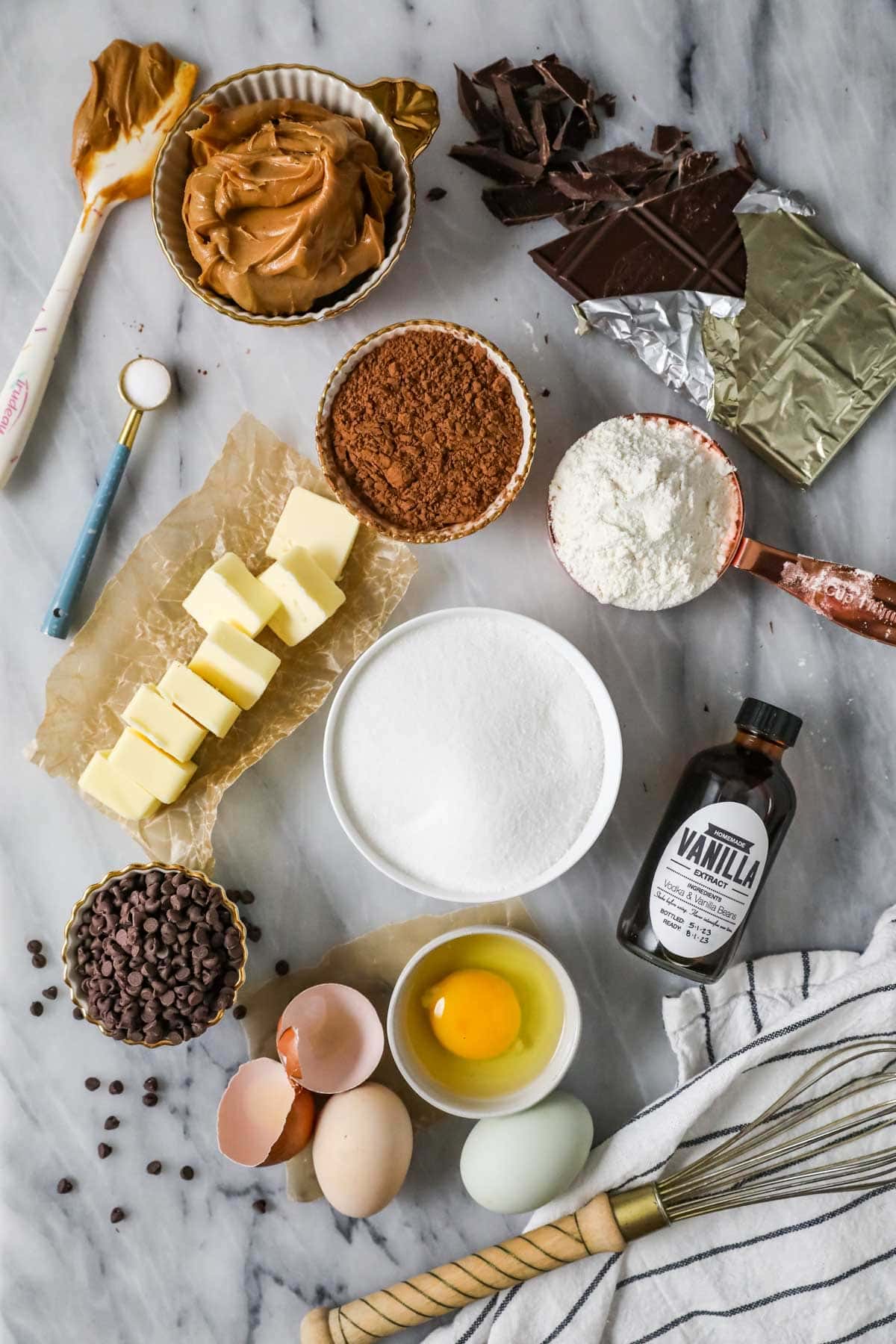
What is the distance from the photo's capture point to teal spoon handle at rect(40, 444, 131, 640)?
132 centimetres

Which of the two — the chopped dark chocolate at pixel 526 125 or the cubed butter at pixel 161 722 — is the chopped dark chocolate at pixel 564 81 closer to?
the chopped dark chocolate at pixel 526 125

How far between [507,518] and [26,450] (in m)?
0.71

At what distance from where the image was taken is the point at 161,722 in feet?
4.13

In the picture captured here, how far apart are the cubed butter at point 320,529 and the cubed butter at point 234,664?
13cm

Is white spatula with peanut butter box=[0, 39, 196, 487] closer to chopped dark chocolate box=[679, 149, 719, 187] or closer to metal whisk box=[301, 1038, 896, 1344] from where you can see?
chopped dark chocolate box=[679, 149, 719, 187]

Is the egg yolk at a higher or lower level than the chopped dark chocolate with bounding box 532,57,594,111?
lower

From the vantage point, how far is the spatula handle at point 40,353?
132cm

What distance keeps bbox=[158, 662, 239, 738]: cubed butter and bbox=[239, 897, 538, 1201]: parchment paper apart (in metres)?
0.39

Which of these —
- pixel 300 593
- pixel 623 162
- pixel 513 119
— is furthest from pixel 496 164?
pixel 300 593

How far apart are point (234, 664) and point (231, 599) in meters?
0.09

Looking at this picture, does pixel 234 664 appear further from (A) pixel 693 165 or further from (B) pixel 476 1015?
(A) pixel 693 165

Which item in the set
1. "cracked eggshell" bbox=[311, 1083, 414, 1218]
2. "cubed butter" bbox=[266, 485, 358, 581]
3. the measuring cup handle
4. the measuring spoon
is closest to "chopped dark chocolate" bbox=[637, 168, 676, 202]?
the measuring cup handle

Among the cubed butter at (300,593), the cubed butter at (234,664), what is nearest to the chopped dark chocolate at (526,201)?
the cubed butter at (300,593)

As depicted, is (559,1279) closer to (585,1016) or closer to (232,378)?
(585,1016)
